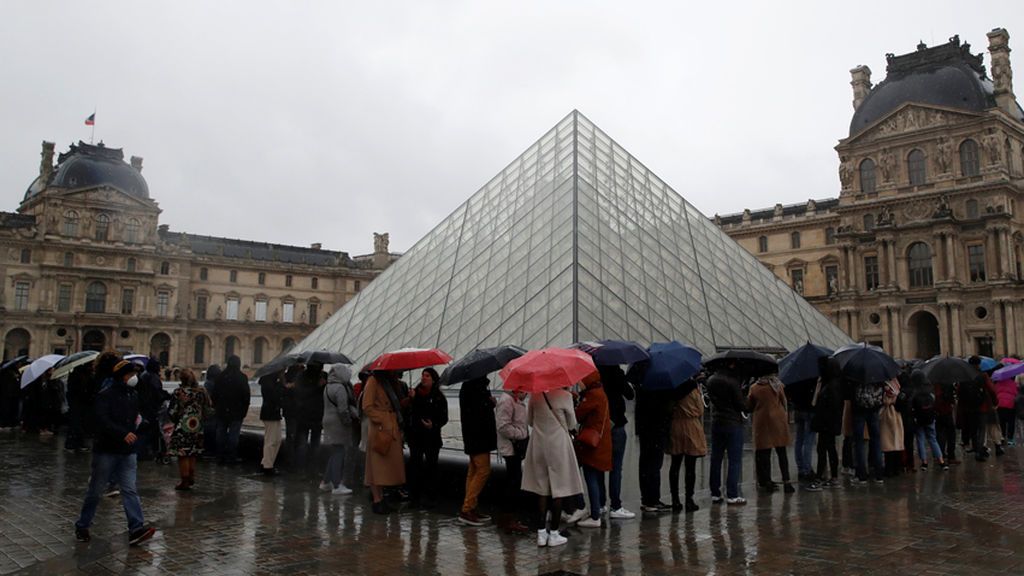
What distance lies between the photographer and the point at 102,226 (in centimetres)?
5078

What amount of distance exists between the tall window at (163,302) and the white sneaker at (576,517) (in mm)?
52930

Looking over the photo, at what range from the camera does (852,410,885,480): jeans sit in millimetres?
7973

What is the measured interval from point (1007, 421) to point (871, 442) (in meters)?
5.62

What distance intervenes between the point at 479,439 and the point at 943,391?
23.1 feet

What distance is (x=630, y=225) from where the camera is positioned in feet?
58.1

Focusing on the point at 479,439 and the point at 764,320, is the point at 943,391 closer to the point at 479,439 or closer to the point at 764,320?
the point at 479,439

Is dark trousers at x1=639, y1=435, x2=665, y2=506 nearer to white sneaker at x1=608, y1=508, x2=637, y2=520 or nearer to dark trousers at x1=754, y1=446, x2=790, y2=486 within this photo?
white sneaker at x1=608, y1=508, x2=637, y2=520

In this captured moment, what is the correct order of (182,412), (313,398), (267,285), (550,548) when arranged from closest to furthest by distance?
(550,548) < (182,412) < (313,398) < (267,285)

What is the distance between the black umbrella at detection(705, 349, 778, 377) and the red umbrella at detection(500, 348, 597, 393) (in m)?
2.32

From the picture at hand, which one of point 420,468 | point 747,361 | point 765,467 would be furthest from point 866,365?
point 420,468

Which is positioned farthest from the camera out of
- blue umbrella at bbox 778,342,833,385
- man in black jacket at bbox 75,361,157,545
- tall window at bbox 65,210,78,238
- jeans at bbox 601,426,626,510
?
tall window at bbox 65,210,78,238

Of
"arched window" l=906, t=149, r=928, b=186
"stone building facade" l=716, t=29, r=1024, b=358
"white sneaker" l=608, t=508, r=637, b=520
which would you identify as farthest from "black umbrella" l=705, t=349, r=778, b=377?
"arched window" l=906, t=149, r=928, b=186

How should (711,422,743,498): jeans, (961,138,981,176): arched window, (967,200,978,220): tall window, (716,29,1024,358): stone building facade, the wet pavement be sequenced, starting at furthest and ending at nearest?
(961,138,981,176): arched window < (967,200,978,220): tall window < (716,29,1024,358): stone building facade < (711,422,743,498): jeans < the wet pavement

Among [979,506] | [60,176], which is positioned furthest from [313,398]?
[60,176]
